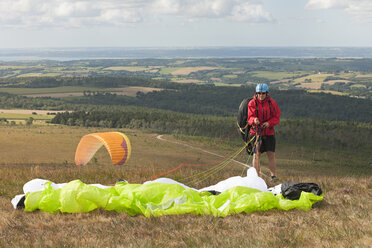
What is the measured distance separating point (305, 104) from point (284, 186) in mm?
136458

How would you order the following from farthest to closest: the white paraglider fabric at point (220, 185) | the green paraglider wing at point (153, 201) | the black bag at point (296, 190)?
the white paraglider fabric at point (220, 185)
the black bag at point (296, 190)
the green paraglider wing at point (153, 201)

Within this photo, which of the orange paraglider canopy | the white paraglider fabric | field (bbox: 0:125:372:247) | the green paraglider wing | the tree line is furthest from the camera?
the tree line

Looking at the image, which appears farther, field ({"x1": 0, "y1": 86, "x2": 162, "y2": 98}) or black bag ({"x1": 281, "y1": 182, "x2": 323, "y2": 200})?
field ({"x1": 0, "y1": 86, "x2": 162, "y2": 98})

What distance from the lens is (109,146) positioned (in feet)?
33.7

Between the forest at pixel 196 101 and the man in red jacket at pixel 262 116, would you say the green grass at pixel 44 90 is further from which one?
the man in red jacket at pixel 262 116

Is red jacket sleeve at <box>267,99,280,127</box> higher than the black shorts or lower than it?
higher

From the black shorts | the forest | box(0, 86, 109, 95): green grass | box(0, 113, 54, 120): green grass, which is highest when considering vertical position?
the black shorts

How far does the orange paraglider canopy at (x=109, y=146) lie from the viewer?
10459 millimetres

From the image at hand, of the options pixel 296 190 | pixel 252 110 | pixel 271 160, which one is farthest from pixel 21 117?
pixel 296 190

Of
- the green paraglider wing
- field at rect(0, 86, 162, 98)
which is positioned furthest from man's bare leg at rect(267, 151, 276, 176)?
field at rect(0, 86, 162, 98)

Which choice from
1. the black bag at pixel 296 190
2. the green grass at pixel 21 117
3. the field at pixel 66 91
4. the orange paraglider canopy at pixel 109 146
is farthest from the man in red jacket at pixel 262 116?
the field at pixel 66 91

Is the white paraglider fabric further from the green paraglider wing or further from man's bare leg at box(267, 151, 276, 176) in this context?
man's bare leg at box(267, 151, 276, 176)

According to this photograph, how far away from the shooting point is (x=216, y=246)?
5266 mm

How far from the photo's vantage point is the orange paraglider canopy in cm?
1046
